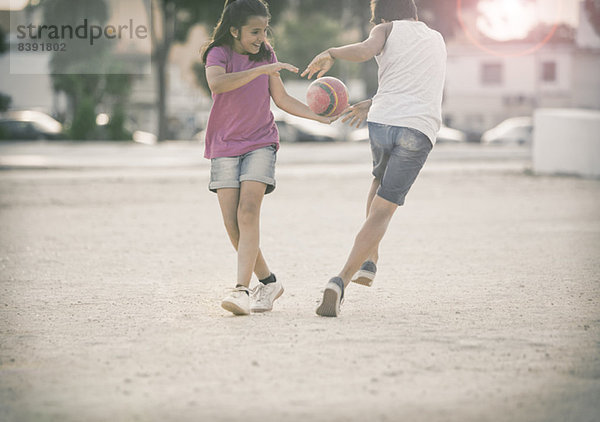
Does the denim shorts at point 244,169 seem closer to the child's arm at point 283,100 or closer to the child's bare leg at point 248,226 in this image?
the child's bare leg at point 248,226

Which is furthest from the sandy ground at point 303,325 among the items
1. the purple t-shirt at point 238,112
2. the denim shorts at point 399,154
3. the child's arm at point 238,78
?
the child's arm at point 238,78

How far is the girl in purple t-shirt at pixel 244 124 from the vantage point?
5.38 meters

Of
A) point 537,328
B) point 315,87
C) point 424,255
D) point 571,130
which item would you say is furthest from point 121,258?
point 571,130

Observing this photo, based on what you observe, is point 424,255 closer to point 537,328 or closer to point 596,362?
point 537,328

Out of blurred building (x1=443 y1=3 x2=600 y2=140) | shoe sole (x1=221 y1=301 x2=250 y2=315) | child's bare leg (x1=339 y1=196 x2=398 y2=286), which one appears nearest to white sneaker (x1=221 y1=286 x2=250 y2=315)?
shoe sole (x1=221 y1=301 x2=250 y2=315)

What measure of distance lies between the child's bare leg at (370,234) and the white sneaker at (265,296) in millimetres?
443

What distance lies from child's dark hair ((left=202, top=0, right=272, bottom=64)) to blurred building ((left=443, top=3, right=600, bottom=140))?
173ft

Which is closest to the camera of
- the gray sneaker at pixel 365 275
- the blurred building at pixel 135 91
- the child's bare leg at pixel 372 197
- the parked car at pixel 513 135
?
the gray sneaker at pixel 365 275

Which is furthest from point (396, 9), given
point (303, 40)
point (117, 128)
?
point (303, 40)

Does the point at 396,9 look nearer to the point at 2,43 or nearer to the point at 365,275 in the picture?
the point at 365,275

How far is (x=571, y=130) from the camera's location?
60.3 ft

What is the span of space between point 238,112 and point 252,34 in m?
0.43

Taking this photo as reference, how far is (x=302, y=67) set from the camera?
216 ft

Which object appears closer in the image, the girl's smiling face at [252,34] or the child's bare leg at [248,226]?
the girl's smiling face at [252,34]
